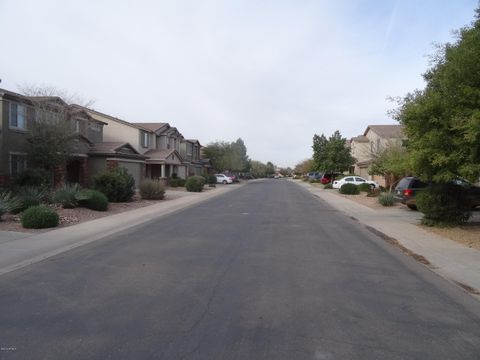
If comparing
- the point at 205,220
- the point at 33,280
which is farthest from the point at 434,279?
the point at 205,220

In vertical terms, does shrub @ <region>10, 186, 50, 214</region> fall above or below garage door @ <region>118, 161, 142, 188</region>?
below

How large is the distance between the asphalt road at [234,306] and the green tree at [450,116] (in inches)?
142

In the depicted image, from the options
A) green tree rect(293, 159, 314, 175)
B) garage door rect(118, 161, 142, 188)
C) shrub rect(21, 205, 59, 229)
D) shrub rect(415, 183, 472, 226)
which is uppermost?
green tree rect(293, 159, 314, 175)

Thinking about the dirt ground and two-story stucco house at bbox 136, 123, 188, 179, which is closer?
the dirt ground

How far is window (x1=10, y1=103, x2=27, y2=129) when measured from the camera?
945 inches

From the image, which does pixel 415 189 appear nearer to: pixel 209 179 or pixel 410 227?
pixel 410 227

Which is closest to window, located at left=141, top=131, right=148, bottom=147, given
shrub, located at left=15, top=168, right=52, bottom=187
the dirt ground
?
shrub, located at left=15, top=168, right=52, bottom=187

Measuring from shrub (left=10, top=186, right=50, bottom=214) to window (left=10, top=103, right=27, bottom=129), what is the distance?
6.46 metres

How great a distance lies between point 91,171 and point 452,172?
26371mm

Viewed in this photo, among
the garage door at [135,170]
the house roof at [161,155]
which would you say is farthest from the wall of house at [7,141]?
the house roof at [161,155]

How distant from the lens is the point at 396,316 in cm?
576

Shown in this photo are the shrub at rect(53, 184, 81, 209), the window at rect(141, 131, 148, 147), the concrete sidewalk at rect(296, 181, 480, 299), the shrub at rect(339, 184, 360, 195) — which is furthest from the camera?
the window at rect(141, 131, 148, 147)

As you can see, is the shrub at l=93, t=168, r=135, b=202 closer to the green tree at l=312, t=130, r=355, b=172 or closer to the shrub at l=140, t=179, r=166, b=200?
the shrub at l=140, t=179, r=166, b=200

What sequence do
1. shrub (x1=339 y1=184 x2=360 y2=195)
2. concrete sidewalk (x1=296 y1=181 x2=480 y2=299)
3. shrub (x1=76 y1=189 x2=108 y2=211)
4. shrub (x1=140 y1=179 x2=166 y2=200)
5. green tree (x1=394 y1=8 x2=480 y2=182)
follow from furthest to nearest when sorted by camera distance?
shrub (x1=339 y1=184 x2=360 y2=195), shrub (x1=140 y1=179 x2=166 y2=200), shrub (x1=76 y1=189 x2=108 y2=211), green tree (x1=394 y1=8 x2=480 y2=182), concrete sidewalk (x1=296 y1=181 x2=480 y2=299)
